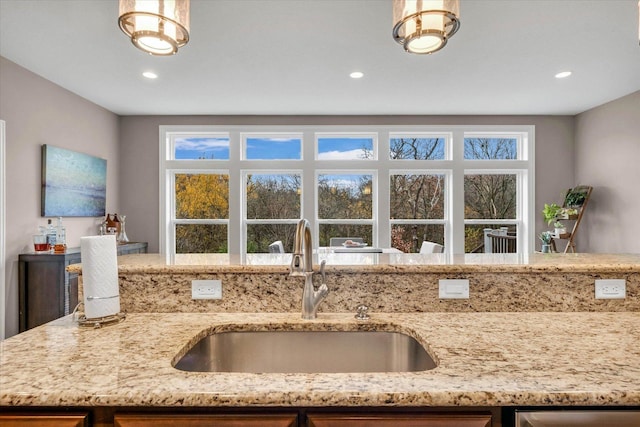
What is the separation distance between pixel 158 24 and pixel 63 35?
6.72 ft

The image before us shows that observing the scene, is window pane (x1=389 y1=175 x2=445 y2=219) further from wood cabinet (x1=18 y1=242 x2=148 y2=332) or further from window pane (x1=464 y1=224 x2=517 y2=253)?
wood cabinet (x1=18 y1=242 x2=148 y2=332)

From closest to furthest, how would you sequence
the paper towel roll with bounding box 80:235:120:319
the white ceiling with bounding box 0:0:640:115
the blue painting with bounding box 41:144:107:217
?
the paper towel roll with bounding box 80:235:120:319
the white ceiling with bounding box 0:0:640:115
the blue painting with bounding box 41:144:107:217

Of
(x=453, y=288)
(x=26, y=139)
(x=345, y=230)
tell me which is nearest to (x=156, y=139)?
(x=26, y=139)

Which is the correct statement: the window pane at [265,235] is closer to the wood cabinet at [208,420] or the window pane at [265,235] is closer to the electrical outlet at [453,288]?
the electrical outlet at [453,288]

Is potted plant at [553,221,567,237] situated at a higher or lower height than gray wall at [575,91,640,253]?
lower

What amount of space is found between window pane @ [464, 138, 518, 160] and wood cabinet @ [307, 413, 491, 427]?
5180 mm

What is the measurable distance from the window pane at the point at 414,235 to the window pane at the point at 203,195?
8.32 feet

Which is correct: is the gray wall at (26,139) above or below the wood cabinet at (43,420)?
above

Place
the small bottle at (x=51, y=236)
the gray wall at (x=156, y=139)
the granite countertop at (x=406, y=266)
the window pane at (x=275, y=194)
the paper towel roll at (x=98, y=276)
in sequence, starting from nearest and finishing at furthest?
1. the paper towel roll at (x=98, y=276)
2. the granite countertop at (x=406, y=266)
3. the small bottle at (x=51, y=236)
4. the gray wall at (x=156, y=139)
5. the window pane at (x=275, y=194)

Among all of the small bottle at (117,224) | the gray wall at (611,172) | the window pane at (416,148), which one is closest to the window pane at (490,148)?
the window pane at (416,148)

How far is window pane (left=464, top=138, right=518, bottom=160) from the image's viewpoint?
17.8 feet

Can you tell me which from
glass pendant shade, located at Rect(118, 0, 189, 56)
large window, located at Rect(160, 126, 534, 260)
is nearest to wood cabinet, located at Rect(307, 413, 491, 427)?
glass pendant shade, located at Rect(118, 0, 189, 56)

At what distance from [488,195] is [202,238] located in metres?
4.32

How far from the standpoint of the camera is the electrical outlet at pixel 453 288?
4.28 feet
